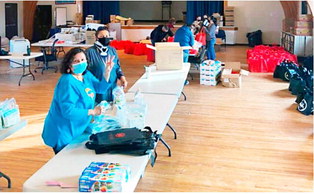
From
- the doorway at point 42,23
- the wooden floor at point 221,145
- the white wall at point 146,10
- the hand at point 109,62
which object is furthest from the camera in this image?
the white wall at point 146,10

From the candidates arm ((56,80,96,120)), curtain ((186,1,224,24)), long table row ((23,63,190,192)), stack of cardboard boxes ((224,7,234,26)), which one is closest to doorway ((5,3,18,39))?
curtain ((186,1,224,24))

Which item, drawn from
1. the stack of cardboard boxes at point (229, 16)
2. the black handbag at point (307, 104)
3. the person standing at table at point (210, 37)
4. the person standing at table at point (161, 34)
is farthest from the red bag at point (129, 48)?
the black handbag at point (307, 104)

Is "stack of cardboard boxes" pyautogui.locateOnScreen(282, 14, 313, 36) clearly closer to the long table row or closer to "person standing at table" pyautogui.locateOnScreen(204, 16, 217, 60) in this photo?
"person standing at table" pyautogui.locateOnScreen(204, 16, 217, 60)

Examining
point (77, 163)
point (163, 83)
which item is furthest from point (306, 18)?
point (77, 163)

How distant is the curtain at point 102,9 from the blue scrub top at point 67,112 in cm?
1766

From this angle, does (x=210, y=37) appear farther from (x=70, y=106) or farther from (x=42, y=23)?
(x=42, y=23)

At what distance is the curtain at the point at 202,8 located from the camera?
1803 cm

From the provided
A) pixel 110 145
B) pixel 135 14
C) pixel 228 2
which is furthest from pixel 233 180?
pixel 135 14

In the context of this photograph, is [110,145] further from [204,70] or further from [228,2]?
[228,2]

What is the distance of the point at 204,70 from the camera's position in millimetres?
8422

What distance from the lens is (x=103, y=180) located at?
2.04 m

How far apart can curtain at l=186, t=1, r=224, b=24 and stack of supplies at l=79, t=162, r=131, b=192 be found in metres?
16.4

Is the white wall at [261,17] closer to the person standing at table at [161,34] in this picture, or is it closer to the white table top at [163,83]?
the person standing at table at [161,34]

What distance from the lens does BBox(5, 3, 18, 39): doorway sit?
16.3m
